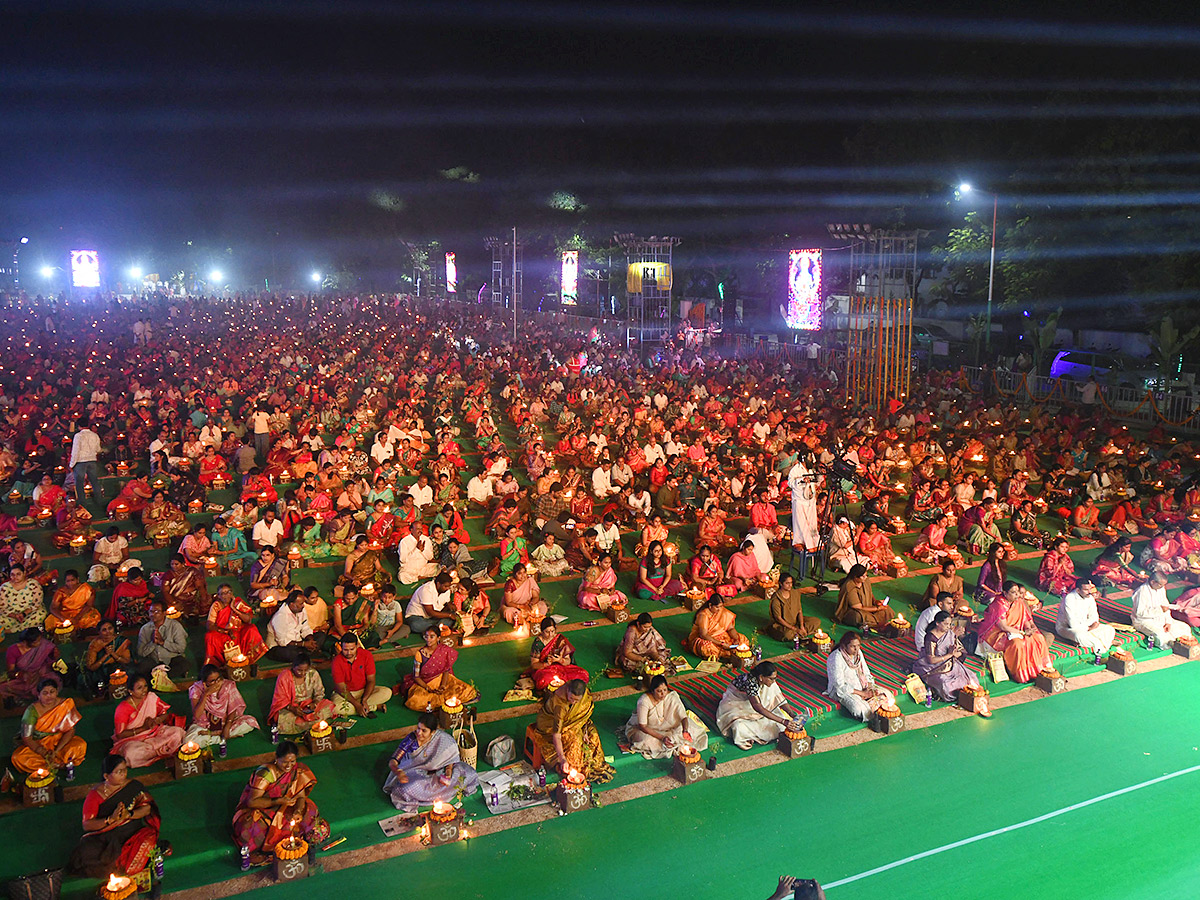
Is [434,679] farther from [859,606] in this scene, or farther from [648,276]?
[648,276]

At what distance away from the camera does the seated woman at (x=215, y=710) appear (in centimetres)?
709

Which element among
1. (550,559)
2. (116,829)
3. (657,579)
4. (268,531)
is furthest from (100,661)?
(657,579)

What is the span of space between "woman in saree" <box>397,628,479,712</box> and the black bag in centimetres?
292

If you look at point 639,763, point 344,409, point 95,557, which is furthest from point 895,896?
point 344,409

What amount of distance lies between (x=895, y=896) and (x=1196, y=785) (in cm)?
280

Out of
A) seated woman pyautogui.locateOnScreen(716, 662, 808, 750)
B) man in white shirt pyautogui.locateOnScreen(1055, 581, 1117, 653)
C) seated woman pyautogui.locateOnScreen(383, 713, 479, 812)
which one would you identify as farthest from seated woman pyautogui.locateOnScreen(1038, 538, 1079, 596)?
seated woman pyautogui.locateOnScreen(383, 713, 479, 812)

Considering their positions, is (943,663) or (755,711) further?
(943,663)

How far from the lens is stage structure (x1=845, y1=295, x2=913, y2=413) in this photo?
1970 cm

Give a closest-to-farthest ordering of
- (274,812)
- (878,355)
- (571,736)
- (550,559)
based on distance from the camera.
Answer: (274,812), (571,736), (550,559), (878,355)

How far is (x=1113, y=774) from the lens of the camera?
23.1ft

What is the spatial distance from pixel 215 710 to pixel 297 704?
0.60 meters

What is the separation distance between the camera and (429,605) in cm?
940

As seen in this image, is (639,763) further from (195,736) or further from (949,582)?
(949,582)

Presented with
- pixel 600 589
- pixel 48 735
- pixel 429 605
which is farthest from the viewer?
pixel 600 589
